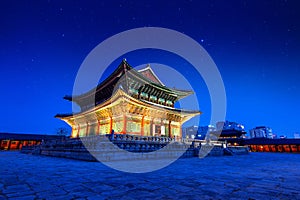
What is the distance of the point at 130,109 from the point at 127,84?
327cm

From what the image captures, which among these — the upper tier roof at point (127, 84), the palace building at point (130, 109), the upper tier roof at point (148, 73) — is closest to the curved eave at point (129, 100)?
the palace building at point (130, 109)

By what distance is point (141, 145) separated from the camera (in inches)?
431

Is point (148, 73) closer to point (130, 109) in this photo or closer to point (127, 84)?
point (127, 84)

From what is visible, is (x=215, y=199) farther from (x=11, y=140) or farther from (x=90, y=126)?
(x=11, y=140)

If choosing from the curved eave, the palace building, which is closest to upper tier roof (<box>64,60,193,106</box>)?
the palace building

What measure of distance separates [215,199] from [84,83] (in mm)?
37028

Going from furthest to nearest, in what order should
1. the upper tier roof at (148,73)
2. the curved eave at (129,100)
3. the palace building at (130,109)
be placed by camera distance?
the upper tier roof at (148,73) < the palace building at (130,109) < the curved eave at (129,100)

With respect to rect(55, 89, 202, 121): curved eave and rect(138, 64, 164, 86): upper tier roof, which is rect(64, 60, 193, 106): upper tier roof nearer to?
rect(138, 64, 164, 86): upper tier roof

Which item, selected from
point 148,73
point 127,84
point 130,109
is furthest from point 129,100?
point 148,73

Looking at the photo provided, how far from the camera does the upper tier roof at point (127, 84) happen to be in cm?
1900

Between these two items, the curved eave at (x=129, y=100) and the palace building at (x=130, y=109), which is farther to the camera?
the palace building at (x=130, y=109)

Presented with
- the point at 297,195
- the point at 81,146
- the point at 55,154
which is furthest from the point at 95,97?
the point at 297,195

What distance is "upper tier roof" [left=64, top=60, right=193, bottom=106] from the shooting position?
1900 centimetres

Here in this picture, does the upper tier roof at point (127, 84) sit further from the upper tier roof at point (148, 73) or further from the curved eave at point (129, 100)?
the curved eave at point (129, 100)
